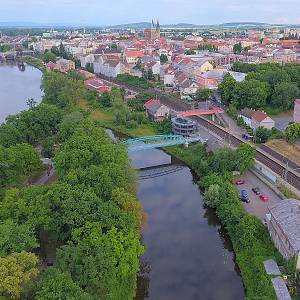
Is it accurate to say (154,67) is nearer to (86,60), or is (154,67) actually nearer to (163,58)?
(163,58)

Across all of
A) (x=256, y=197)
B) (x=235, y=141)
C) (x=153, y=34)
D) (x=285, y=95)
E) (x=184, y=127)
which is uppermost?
(x=153, y=34)

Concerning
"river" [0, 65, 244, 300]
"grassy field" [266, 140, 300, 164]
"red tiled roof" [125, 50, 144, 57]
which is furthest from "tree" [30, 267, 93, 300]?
"red tiled roof" [125, 50, 144, 57]

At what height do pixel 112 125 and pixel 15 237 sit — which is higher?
pixel 15 237

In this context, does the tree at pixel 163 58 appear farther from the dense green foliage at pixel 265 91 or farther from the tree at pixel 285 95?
the tree at pixel 285 95

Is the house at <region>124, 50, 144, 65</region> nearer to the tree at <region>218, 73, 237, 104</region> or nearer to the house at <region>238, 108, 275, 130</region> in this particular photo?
the tree at <region>218, 73, 237, 104</region>

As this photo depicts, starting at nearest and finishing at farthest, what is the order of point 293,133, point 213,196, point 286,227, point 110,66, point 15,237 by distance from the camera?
point 15,237, point 286,227, point 213,196, point 293,133, point 110,66

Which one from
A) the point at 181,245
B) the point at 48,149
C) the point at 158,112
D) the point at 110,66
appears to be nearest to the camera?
the point at 181,245

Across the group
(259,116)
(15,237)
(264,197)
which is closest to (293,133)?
(259,116)
